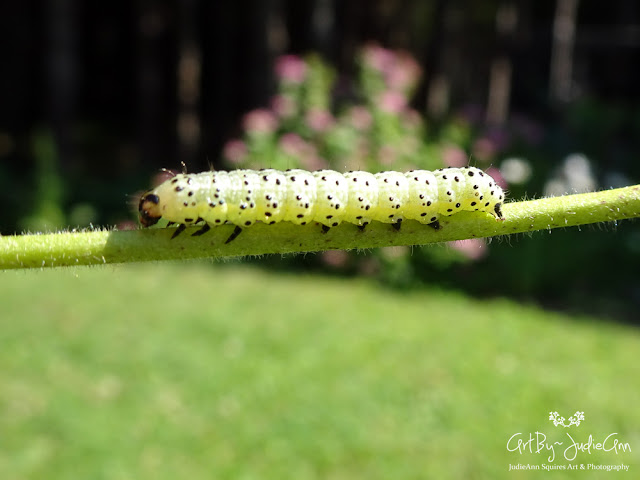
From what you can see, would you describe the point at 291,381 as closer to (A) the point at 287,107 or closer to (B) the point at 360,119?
(B) the point at 360,119

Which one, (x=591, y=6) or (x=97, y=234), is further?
(x=591, y=6)

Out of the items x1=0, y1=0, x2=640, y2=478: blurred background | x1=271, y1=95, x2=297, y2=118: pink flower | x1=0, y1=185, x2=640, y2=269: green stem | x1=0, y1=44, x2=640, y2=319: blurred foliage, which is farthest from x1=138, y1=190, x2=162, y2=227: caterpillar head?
x1=271, y1=95, x2=297, y2=118: pink flower

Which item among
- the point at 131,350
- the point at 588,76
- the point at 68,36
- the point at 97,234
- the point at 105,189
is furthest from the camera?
the point at 588,76

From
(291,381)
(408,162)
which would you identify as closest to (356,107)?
(408,162)

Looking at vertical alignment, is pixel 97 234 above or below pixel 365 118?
above

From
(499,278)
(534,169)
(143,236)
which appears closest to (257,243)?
(143,236)

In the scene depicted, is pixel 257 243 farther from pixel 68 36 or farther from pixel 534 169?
pixel 68 36

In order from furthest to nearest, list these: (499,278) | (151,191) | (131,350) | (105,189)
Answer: (105,189) → (499,278) → (131,350) → (151,191)
